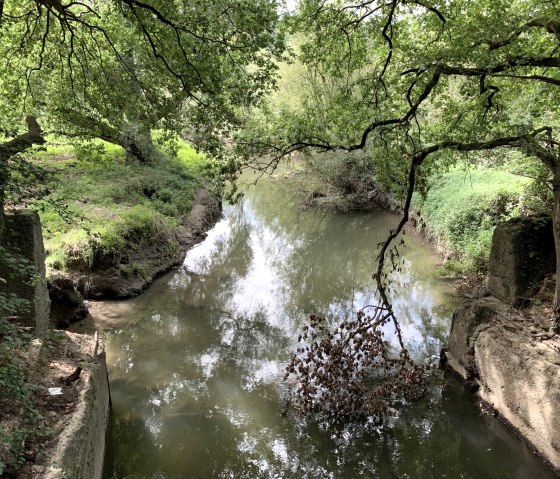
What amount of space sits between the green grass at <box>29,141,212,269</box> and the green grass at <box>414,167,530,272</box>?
7.00 metres

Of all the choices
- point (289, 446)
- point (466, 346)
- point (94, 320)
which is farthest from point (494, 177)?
point (94, 320)

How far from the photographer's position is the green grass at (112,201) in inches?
370

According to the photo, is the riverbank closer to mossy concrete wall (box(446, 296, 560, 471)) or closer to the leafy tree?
the leafy tree

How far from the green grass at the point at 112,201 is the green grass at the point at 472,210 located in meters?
7.00

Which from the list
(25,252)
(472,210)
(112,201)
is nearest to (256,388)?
(25,252)

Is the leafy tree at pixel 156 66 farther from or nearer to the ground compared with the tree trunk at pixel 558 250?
farther from the ground

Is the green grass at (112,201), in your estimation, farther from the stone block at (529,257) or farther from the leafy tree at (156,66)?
the stone block at (529,257)

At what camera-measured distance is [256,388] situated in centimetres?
702

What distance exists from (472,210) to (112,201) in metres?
10.2

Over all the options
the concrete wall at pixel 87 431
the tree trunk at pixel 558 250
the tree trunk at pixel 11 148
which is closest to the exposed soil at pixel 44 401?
the concrete wall at pixel 87 431

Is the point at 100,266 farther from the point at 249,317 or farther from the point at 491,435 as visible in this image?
the point at 491,435

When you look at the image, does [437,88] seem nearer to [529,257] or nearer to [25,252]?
[529,257]

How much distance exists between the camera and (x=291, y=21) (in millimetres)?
7973

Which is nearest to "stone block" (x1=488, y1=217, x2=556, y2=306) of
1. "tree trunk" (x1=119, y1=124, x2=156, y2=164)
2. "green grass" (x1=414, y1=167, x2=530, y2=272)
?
"green grass" (x1=414, y1=167, x2=530, y2=272)
